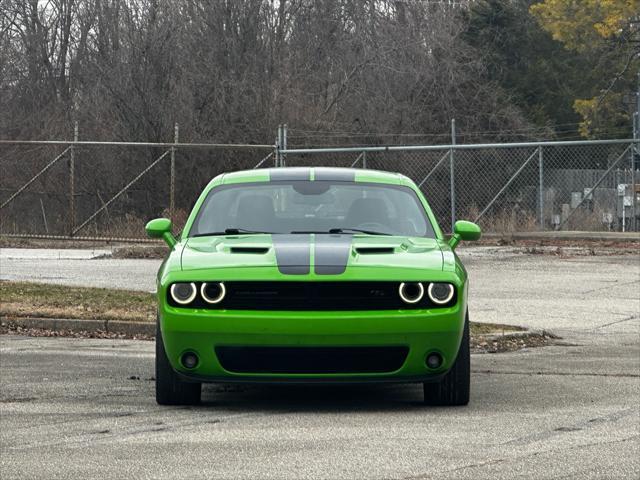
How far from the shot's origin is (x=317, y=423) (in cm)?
812

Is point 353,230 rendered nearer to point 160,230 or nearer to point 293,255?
point 293,255

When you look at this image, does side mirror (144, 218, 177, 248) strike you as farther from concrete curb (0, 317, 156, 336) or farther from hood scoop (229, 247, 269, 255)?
concrete curb (0, 317, 156, 336)

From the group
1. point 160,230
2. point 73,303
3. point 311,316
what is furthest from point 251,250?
point 73,303

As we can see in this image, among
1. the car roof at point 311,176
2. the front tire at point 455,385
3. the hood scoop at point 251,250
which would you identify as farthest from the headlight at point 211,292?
the car roof at point 311,176

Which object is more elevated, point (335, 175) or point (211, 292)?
point (335, 175)

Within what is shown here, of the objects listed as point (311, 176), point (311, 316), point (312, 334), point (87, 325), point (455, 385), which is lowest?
point (87, 325)

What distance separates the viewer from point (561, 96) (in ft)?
172

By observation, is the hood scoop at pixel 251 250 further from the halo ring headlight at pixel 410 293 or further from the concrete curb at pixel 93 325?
the concrete curb at pixel 93 325

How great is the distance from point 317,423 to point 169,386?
3.57 feet

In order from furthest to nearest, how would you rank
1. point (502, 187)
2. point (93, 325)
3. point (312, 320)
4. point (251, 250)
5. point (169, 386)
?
point (502, 187)
point (93, 325)
point (169, 386)
point (251, 250)
point (312, 320)

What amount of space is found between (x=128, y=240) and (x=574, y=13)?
24983 mm

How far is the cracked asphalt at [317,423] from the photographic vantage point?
22.3 ft

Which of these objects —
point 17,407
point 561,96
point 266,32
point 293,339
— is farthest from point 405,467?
point 561,96

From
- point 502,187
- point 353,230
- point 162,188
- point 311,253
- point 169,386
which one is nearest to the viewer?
point 311,253
